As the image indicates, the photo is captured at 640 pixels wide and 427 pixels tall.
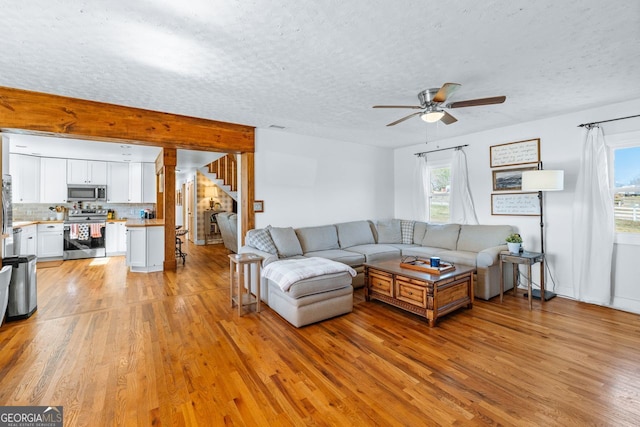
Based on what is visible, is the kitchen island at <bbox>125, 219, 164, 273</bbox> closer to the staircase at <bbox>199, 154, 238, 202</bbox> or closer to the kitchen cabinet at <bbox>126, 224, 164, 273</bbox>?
the kitchen cabinet at <bbox>126, 224, 164, 273</bbox>

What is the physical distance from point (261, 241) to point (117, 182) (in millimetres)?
5375

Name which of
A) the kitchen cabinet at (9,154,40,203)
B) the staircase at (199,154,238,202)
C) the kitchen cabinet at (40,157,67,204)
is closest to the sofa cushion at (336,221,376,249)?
the staircase at (199,154,238,202)

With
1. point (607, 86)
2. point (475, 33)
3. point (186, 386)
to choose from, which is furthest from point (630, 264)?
point (186, 386)

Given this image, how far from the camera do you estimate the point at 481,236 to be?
175 inches

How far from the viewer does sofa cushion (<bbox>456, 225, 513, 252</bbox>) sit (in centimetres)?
428

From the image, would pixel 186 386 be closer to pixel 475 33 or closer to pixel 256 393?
pixel 256 393

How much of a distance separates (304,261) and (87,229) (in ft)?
19.0

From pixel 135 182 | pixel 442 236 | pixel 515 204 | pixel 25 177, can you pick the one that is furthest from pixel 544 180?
pixel 25 177

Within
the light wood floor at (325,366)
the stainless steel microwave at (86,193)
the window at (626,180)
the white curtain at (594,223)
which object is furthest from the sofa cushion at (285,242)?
the stainless steel microwave at (86,193)

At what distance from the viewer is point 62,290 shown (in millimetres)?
4172

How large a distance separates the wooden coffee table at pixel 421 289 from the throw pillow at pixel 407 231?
1812mm

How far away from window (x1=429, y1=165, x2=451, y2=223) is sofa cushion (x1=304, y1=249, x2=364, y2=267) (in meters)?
2.11

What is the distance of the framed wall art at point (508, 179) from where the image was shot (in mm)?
4328

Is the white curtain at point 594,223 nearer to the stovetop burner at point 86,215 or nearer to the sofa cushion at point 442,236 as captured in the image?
the sofa cushion at point 442,236
